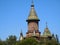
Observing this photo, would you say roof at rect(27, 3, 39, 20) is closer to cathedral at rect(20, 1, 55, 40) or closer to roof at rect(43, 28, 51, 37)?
cathedral at rect(20, 1, 55, 40)

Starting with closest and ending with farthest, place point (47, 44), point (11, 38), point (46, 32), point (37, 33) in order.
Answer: point (47, 44), point (37, 33), point (46, 32), point (11, 38)

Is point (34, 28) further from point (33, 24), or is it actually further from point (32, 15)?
point (32, 15)

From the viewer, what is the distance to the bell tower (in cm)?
9544

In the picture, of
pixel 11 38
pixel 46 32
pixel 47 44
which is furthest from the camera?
pixel 11 38

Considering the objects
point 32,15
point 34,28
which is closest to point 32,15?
point 32,15

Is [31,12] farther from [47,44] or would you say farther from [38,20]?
[47,44]

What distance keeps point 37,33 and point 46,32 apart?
24.5 ft

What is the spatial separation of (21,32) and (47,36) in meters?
8.38

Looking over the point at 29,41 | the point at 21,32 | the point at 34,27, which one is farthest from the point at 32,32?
the point at 29,41

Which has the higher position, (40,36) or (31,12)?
(31,12)

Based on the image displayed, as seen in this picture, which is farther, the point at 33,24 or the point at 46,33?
the point at 46,33

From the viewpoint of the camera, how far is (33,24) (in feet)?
317

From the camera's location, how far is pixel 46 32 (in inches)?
4016

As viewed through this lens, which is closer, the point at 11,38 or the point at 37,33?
the point at 37,33
